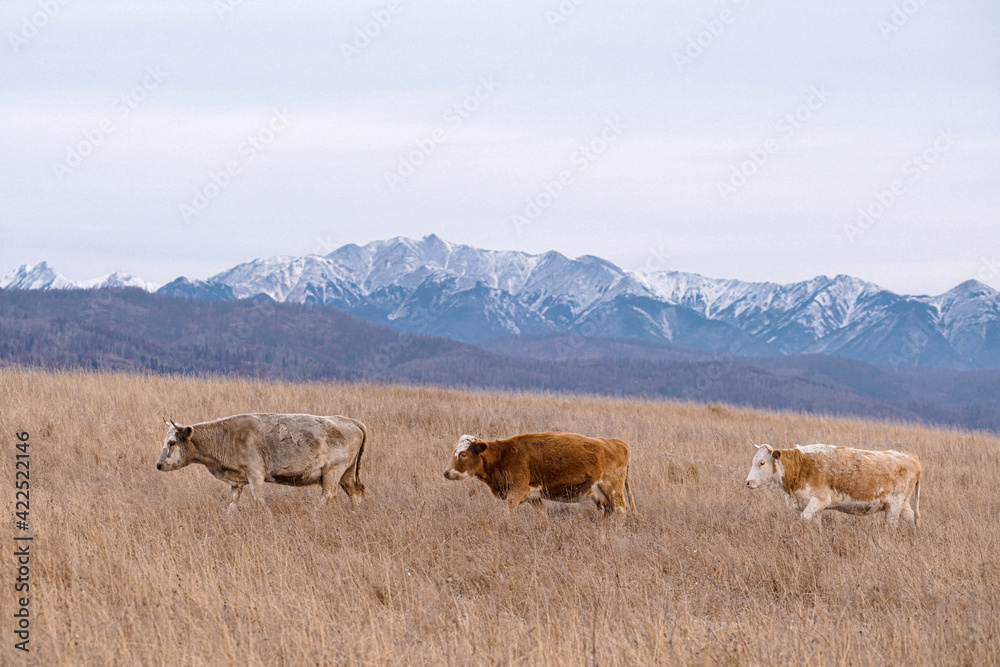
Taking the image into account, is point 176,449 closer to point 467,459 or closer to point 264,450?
point 264,450

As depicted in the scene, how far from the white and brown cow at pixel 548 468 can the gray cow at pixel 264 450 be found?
1525mm

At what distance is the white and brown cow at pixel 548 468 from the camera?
10.2m

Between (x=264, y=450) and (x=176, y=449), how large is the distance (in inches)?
46.1

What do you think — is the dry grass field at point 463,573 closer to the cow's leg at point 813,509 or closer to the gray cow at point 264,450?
the cow's leg at point 813,509

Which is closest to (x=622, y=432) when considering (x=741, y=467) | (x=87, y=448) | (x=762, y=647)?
(x=741, y=467)

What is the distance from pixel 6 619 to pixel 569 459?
243 inches

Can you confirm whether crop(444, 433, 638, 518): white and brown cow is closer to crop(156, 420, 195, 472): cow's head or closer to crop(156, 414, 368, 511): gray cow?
crop(156, 414, 368, 511): gray cow

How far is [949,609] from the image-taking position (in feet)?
21.7

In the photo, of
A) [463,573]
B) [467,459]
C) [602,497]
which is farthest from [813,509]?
[463,573]

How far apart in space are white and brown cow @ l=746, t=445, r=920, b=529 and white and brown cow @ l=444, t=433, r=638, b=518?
73.7 inches

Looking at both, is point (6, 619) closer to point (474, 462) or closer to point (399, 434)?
point (474, 462)

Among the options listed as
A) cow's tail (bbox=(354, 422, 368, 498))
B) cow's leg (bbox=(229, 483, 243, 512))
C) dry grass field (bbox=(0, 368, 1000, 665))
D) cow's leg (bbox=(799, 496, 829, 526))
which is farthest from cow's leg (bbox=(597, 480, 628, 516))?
cow's leg (bbox=(229, 483, 243, 512))

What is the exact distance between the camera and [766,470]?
10.7 meters

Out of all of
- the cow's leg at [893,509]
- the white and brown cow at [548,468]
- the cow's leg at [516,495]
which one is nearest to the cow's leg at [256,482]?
the white and brown cow at [548,468]
